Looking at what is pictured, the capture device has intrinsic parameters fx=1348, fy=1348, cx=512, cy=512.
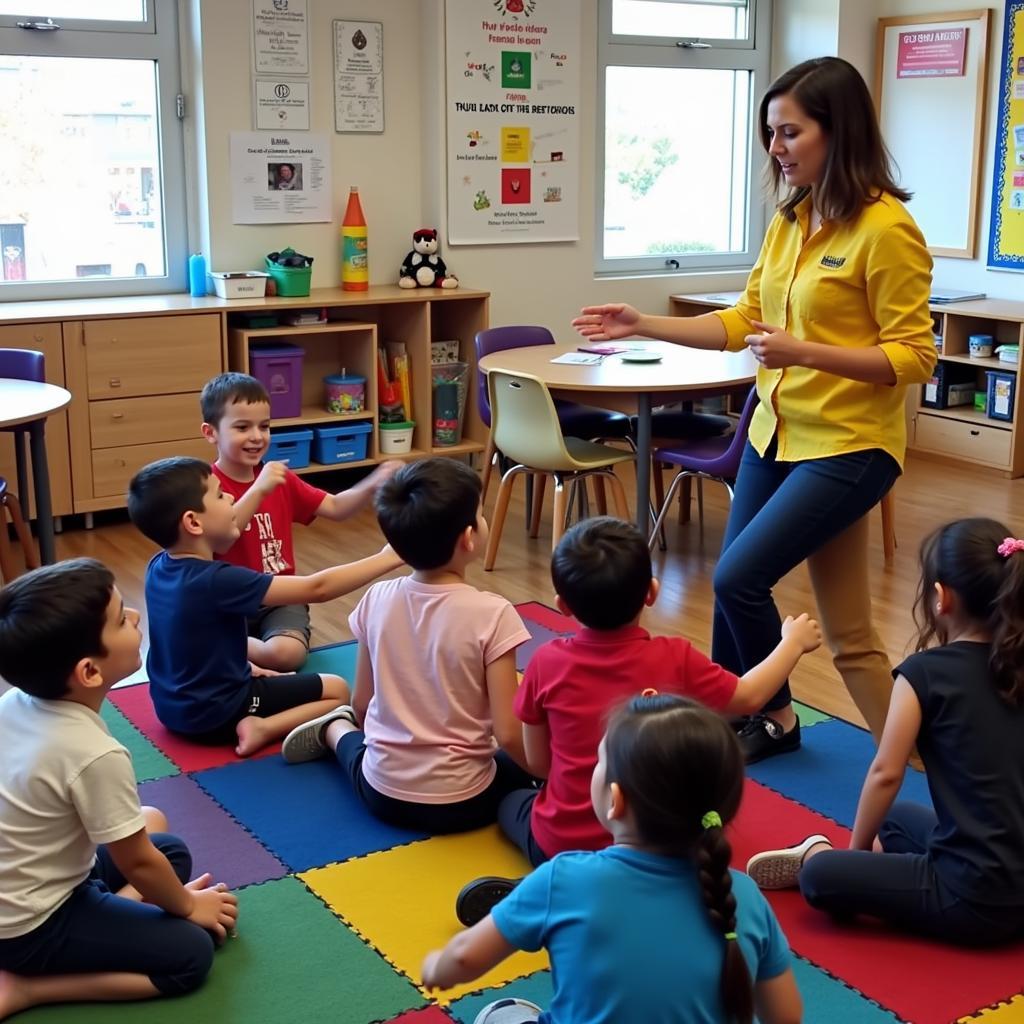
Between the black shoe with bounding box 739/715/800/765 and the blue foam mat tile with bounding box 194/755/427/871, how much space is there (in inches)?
31.8

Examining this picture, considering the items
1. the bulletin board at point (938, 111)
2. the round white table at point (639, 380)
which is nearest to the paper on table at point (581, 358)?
the round white table at point (639, 380)

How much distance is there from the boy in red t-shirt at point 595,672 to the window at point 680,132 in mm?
4687

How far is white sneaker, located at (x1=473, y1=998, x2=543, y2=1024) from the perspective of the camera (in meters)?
1.91

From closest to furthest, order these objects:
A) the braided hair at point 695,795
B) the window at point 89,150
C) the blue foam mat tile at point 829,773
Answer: the braided hair at point 695,795
the blue foam mat tile at point 829,773
the window at point 89,150

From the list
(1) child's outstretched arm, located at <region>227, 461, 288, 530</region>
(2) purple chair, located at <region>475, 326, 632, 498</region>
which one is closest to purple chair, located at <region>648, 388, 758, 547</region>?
(2) purple chair, located at <region>475, 326, 632, 498</region>

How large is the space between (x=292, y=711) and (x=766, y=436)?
125 cm

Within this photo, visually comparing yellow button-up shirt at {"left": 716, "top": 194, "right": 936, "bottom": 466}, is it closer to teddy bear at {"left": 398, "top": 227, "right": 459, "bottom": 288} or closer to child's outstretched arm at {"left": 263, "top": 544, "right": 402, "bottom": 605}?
child's outstretched arm at {"left": 263, "top": 544, "right": 402, "bottom": 605}

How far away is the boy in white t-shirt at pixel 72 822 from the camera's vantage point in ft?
6.29

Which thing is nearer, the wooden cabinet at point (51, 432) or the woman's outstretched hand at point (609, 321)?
the woman's outstretched hand at point (609, 321)

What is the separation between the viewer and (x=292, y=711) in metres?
3.14

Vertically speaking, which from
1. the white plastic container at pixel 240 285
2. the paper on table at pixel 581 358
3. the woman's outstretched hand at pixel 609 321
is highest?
the woman's outstretched hand at pixel 609 321

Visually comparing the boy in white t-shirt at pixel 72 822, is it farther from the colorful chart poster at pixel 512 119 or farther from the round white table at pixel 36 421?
the colorful chart poster at pixel 512 119

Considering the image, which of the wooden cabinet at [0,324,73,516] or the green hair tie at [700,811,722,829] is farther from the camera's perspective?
the wooden cabinet at [0,324,73,516]

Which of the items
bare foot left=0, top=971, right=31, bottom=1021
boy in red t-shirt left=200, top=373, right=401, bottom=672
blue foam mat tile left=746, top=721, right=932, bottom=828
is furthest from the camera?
boy in red t-shirt left=200, top=373, right=401, bottom=672
